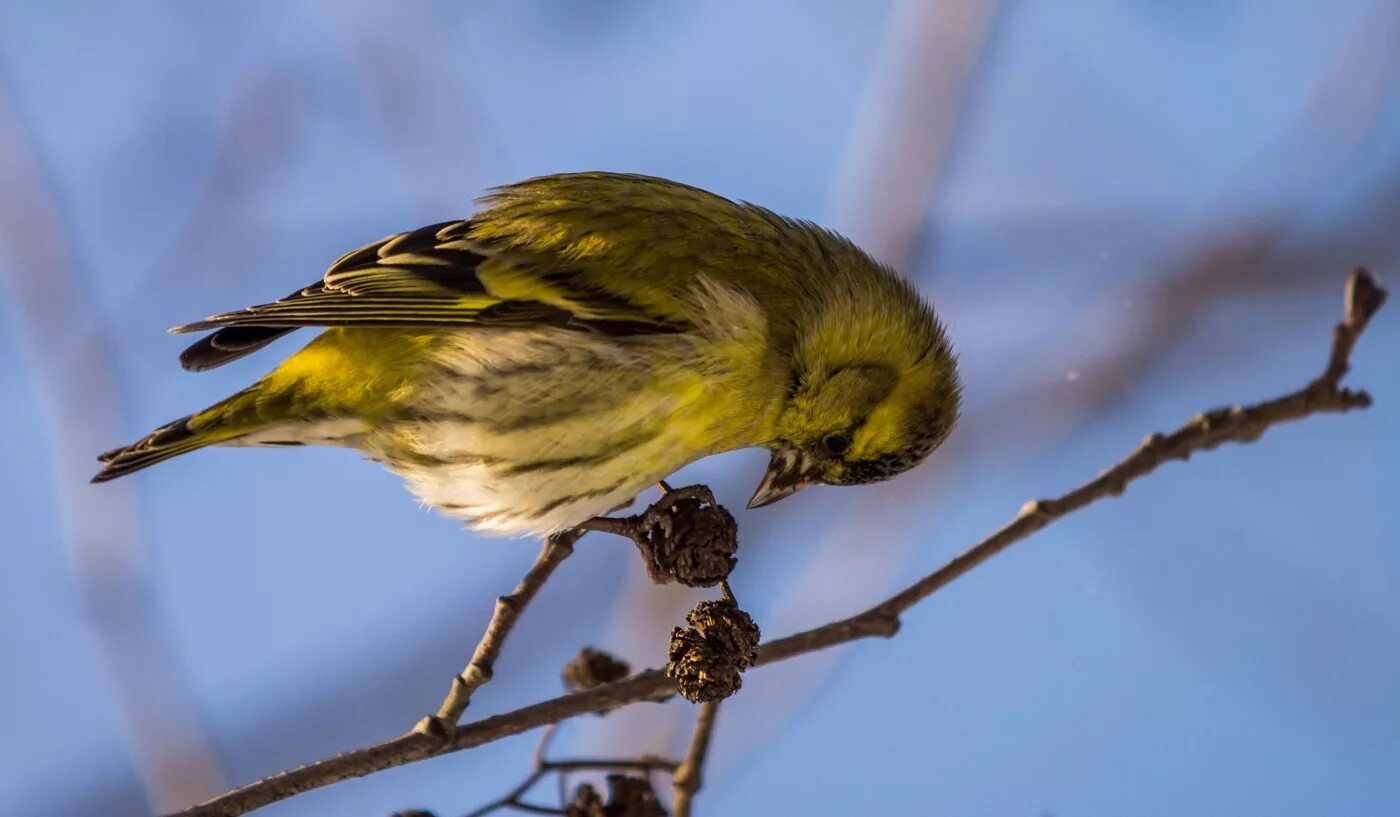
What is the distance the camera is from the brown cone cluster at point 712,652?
2.19m

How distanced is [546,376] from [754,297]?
0.48 metres

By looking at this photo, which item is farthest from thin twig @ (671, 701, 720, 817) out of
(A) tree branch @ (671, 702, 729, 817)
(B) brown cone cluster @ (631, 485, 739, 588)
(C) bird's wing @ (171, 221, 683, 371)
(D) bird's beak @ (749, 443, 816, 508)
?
(C) bird's wing @ (171, 221, 683, 371)

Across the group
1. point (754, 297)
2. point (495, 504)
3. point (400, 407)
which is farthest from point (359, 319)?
point (754, 297)

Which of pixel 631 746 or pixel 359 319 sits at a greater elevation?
pixel 359 319

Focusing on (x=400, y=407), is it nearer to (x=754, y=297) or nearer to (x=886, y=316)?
(x=754, y=297)

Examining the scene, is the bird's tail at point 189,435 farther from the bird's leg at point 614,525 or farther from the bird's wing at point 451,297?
the bird's leg at point 614,525

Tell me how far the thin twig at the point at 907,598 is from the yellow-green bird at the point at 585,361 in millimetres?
581

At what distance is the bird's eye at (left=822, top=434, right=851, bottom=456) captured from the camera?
9.52 ft

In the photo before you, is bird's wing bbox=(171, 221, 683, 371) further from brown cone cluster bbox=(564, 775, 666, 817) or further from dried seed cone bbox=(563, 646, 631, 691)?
brown cone cluster bbox=(564, 775, 666, 817)

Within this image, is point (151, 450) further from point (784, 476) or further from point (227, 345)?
point (784, 476)

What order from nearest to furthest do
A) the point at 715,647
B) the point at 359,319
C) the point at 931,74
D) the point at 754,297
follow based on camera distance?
the point at 715,647 < the point at 359,319 < the point at 754,297 < the point at 931,74

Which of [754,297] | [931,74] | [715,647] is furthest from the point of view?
[931,74]

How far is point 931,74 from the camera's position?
366 centimetres

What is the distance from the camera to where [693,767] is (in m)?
2.33
